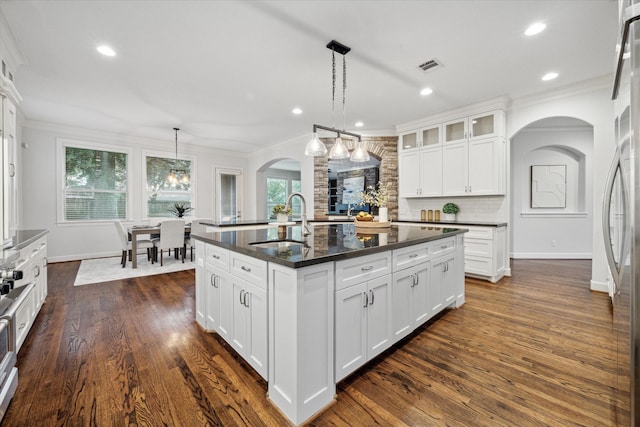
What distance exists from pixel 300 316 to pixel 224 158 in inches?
283

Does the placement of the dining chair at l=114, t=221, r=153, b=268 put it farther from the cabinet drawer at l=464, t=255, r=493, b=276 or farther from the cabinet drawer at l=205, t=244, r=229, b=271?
the cabinet drawer at l=464, t=255, r=493, b=276

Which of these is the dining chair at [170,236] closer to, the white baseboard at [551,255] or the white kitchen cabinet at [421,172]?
the white kitchen cabinet at [421,172]

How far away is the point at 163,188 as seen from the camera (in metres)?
6.85

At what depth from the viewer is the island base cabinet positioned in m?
1.42

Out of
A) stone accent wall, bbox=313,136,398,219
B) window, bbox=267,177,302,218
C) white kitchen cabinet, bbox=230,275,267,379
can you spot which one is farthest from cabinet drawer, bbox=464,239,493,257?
window, bbox=267,177,302,218

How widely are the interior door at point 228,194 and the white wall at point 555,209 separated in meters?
6.84

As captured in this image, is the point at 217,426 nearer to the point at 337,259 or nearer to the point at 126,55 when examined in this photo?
the point at 337,259

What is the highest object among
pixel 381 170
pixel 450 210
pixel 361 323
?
pixel 381 170

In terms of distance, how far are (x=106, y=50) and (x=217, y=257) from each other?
2.46 meters

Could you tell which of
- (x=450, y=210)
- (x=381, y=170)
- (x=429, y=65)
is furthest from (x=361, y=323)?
(x=381, y=170)

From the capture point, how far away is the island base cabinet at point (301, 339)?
1.42m

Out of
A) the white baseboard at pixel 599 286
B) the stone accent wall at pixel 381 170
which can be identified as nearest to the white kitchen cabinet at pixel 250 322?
the stone accent wall at pixel 381 170

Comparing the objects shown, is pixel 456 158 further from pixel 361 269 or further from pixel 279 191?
pixel 279 191

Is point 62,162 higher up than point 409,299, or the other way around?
point 62,162
